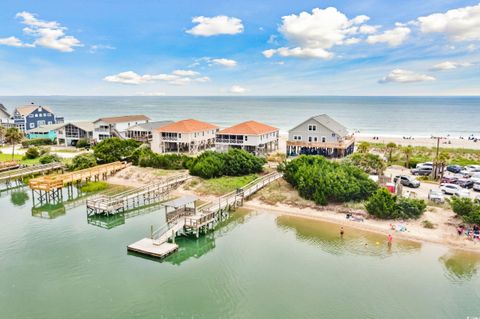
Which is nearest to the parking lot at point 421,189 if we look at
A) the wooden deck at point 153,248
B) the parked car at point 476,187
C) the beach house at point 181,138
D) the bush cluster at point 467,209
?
the parked car at point 476,187

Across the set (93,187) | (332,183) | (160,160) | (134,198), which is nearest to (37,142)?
(93,187)

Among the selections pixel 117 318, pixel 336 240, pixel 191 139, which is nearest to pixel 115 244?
pixel 117 318

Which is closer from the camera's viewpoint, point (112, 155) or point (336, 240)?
point (336, 240)

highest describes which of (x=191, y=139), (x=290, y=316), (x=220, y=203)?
(x=191, y=139)

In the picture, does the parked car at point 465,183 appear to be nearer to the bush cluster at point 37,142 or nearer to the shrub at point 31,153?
the shrub at point 31,153

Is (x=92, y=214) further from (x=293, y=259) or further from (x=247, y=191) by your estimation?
(x=293, y=259)

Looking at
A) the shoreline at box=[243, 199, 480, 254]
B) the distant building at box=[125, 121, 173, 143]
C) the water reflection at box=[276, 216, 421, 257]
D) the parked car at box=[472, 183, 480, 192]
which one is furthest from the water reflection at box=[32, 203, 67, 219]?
the parked car at box=[472, 183, 480, 192]
